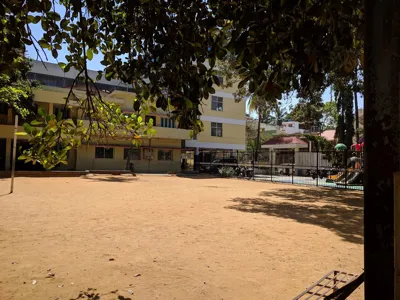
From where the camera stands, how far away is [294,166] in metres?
22.7

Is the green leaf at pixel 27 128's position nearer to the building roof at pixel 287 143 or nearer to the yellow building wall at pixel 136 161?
the yellow building wall at pixel 136 161

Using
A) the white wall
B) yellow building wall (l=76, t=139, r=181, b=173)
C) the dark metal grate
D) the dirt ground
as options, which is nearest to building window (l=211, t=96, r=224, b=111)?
yellow building wall (l=76, t=139, r=181, b=173)

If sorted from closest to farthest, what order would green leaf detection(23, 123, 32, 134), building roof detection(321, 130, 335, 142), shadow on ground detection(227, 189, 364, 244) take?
1. green leaf detection(23, 123, 32, 134)
2. shadow on ground detection(227, 189, 364, 244)
3. building roof detection(321, 130, 335, 142)

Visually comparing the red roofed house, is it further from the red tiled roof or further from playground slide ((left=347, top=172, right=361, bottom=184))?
playground slide ((left=347, top=172, right=361, bottom=184))

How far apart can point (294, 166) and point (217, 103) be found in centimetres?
1817

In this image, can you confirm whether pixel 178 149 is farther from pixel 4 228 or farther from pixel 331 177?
pixel 4 228

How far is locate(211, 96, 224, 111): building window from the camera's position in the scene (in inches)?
1528

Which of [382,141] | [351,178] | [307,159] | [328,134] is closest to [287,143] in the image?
[307,159]

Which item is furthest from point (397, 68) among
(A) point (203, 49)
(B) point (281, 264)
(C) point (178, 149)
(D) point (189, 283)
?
(C) point (178, 149)

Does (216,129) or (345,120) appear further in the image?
(216,129)

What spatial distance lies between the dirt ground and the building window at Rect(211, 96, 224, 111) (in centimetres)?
2904

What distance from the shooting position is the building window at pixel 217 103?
127 feet

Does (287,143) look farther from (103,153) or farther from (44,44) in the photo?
(44,44)

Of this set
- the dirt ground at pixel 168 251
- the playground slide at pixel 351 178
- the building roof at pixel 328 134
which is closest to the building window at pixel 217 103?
the building roof at pixel 328 134
